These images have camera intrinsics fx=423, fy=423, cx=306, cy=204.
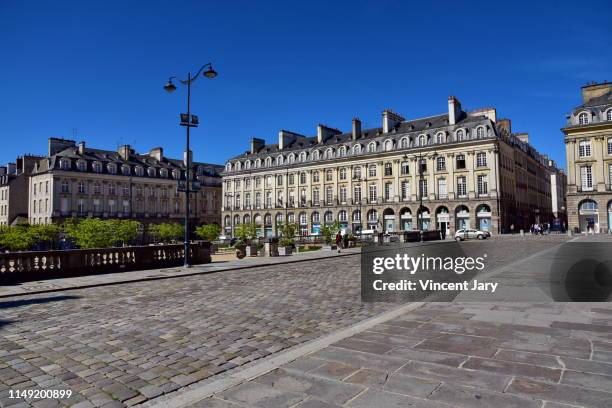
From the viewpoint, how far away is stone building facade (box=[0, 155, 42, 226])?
70625 millimetres

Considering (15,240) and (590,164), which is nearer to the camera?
(15,240)

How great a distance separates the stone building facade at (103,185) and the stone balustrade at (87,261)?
43.7 metres

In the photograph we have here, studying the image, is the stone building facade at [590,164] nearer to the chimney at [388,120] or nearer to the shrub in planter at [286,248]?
the chimney at [388,120]

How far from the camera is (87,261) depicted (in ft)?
51.1

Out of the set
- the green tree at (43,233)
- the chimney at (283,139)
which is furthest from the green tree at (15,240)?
the chimney at (283,139)

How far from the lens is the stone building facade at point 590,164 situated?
5391 cm

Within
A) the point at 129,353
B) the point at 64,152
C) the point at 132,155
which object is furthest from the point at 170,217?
the point at 129,353

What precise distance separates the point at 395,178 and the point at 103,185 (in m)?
48.1

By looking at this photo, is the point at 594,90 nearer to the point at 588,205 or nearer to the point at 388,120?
the point at 588,205

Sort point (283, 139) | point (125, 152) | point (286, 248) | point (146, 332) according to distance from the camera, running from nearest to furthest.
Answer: point (146, 332), point (286, 248), point (125, 152), point (283, 139)

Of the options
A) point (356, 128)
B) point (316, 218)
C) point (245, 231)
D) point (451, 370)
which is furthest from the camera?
point (316, 218)

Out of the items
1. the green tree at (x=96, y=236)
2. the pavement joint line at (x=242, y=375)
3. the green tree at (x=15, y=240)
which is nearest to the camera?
the pavement joint line at (x=242, y=375)

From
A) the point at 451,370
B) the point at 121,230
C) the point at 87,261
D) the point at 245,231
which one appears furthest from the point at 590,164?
the point at 451,370

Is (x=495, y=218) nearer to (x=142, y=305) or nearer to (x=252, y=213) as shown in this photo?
(x=252, y=213)
